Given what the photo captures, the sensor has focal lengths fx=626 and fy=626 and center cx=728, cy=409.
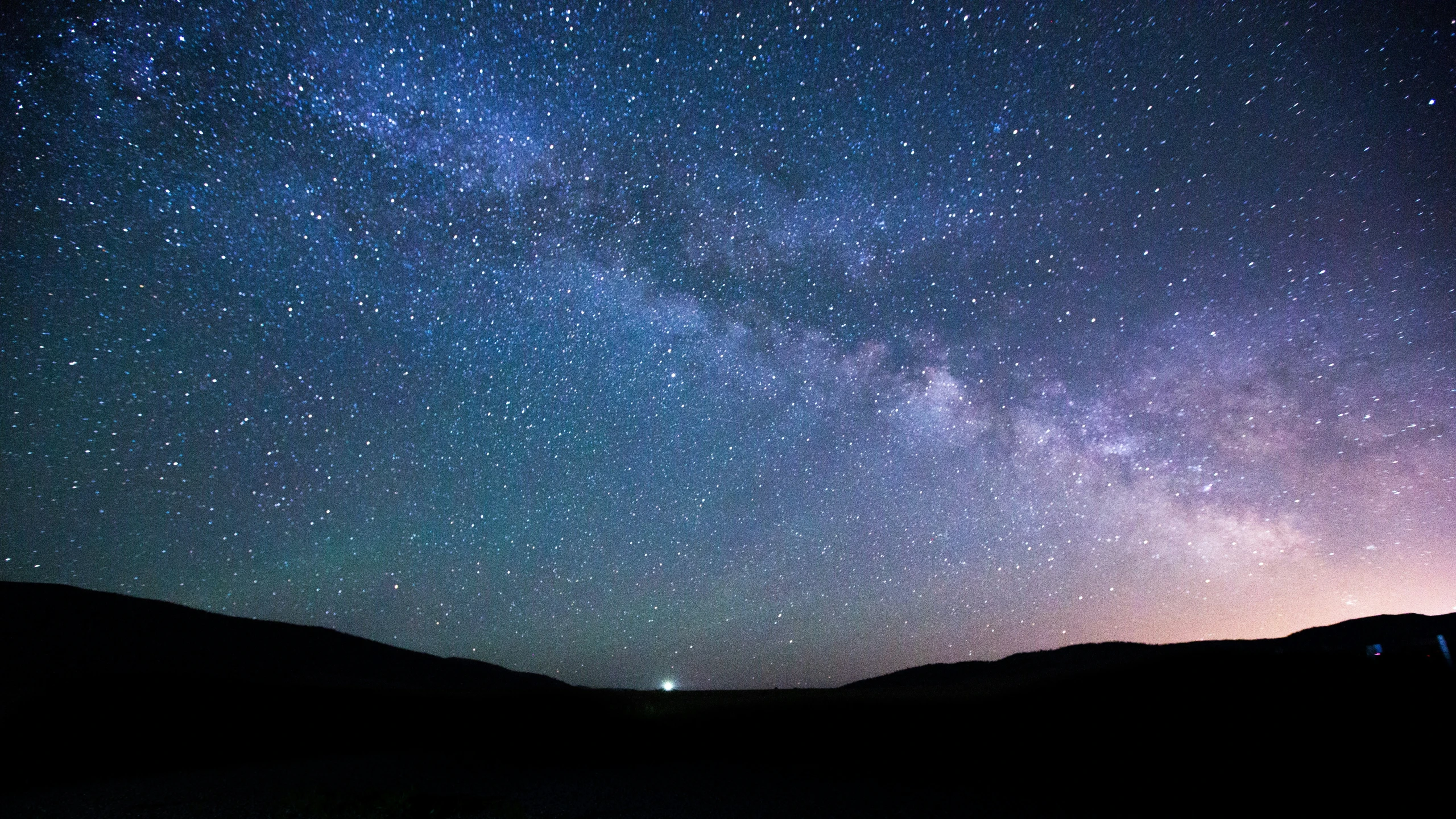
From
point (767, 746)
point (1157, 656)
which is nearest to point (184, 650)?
point (767, 746)

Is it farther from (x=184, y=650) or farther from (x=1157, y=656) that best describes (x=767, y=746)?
(x=184, y=650)

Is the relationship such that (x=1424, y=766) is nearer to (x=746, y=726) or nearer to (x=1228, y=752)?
(x=1228, y=752)

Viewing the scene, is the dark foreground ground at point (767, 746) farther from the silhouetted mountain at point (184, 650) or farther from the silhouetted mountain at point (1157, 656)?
the silhouetted mountain at point (184, 650)

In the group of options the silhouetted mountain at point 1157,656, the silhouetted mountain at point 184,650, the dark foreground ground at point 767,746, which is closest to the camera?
the dark foreground ground at point 767,746

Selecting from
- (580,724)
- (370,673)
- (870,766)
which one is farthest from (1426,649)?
(370,673)

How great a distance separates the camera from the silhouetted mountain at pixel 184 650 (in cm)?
2945

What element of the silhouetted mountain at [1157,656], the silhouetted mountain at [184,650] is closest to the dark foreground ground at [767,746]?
the silhouetted mountain at [1157,656]

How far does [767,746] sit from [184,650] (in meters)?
42.2

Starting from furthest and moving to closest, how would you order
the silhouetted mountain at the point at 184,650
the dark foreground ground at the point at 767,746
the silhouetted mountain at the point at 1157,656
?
the silhouetted mountain at the point at 184,650 → the silhouetted mountain at the point at 1157,656 → the dark foreground ground at the point at 767,746

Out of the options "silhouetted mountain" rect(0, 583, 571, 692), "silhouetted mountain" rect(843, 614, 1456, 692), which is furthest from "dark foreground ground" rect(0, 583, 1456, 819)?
"silhouetted mountain" rect(0, 583, 571, 692)

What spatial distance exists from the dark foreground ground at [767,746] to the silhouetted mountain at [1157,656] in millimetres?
252

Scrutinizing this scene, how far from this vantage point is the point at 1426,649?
9.48 m

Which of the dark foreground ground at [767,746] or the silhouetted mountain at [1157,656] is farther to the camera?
the silhouetted mountain at [1157,656]

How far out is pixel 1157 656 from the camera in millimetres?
17203
